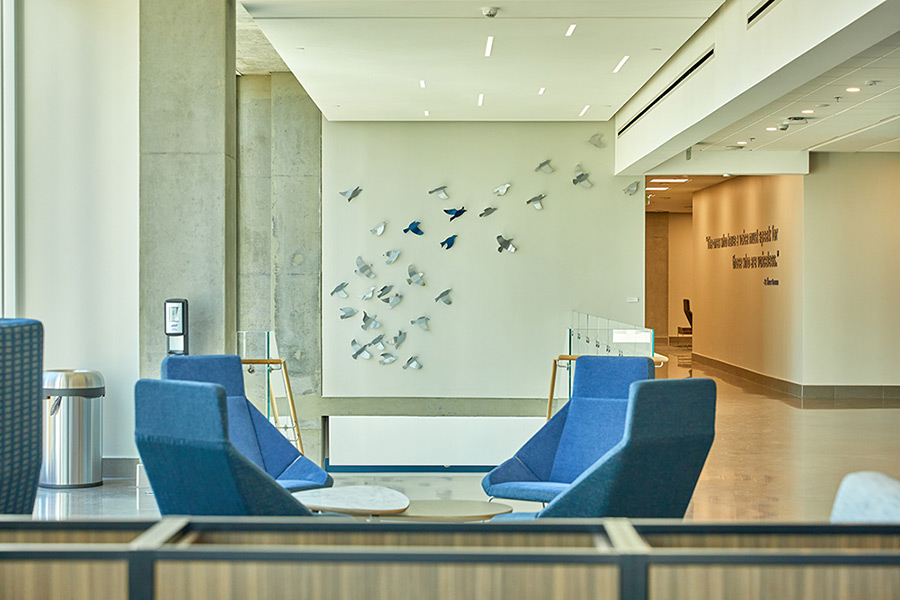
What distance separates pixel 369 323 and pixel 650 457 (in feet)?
28.7

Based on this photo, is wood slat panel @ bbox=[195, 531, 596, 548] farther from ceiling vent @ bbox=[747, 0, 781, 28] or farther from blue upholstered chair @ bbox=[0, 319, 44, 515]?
ceiling vent @ bbox=[747, 0, 781, 28]

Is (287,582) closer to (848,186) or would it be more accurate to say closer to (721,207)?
(848,186)

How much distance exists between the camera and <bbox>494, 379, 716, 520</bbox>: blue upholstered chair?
3295 mm

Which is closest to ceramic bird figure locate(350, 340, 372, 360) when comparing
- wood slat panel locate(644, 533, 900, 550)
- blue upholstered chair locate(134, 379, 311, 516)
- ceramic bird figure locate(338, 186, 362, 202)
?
ceramic bird figure locate(338, 186, 362, 202)

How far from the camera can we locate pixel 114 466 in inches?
267

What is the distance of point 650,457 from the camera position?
3381 millimetres

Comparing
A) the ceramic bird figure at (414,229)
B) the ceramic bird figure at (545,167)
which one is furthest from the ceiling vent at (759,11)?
the ceramic bird figure at (414,229)

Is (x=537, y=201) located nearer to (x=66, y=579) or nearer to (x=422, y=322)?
(x=422, y=322)

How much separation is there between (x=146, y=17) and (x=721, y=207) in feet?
40.0

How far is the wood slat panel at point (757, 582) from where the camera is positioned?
1497mm

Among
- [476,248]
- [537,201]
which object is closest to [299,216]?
[476,248]

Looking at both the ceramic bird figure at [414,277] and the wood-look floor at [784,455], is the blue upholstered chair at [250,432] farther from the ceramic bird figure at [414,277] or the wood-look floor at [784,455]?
the ceramic bird figure at [414,277]

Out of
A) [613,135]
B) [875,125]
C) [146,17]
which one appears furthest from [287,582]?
[613,135]

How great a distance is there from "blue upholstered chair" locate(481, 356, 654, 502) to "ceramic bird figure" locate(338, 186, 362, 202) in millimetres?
7420
